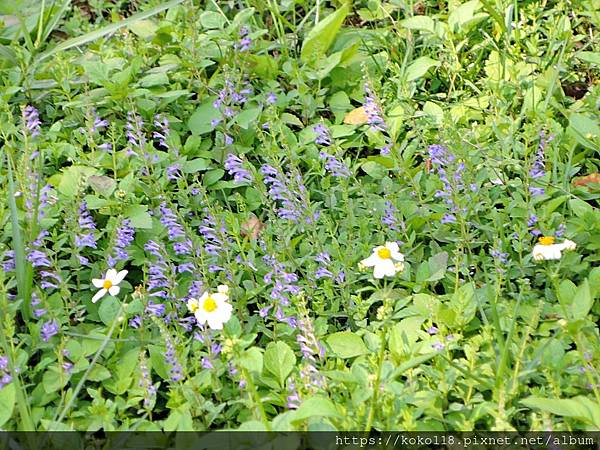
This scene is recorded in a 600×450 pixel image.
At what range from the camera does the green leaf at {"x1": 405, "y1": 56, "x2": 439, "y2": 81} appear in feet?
11.5

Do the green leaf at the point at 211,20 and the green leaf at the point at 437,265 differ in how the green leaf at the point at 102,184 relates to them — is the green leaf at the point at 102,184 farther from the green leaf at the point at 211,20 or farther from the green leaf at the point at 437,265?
the green leaf at the point at 437,265

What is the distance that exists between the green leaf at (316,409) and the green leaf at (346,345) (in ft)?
1.27

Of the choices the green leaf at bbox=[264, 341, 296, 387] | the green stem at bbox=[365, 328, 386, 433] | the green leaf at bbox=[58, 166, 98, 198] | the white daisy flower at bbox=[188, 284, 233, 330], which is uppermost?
the white daisy flower at bbox=[188, 284, 233, 330]

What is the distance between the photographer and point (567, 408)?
203cm

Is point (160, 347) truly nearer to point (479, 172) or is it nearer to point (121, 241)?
point (121, 241)

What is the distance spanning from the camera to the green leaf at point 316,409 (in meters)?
2.00

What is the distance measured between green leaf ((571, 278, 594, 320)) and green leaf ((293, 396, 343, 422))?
81cm

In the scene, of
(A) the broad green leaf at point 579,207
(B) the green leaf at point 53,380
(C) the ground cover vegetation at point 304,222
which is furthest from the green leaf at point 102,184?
(A) the broad green leaf at point 579,207

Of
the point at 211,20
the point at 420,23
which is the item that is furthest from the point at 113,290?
the point at 420,23

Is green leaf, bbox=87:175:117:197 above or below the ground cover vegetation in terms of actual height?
above

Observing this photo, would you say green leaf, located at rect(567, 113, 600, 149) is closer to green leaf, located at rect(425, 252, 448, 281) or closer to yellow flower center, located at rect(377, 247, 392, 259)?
green leaf, located at rect(425, 252, 448, 281)

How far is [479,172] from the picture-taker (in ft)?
9.78

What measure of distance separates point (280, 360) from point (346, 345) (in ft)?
0.66

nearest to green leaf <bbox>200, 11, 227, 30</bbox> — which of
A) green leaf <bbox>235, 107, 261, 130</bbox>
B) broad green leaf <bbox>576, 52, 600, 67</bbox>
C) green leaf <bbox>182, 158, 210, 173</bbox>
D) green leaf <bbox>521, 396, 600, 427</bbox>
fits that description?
green leaf <bbox>235, 107, 261, 130</bbox>
